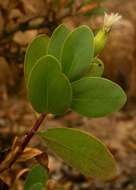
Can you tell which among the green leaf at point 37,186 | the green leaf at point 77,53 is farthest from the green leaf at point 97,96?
the green leaf at point 37,186

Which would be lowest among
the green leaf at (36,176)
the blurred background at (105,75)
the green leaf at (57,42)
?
the blurred background at (105,75)

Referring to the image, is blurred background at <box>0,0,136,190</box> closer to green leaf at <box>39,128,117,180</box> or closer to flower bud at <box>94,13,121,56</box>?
green leaf at <box>39,128,117,180</box>

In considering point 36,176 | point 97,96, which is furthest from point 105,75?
point 97,96

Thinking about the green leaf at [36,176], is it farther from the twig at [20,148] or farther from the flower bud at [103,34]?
the flower bud at [103,34]

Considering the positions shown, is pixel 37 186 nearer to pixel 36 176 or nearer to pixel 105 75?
pixel 36 176

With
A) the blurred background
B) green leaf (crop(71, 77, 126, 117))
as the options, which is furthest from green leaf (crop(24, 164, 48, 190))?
green leaf (crop(71, 77, 126, 117))

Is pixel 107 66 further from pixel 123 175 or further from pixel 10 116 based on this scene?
pixel 123 175

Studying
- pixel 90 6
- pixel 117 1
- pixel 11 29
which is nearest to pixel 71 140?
pixel 90 6
